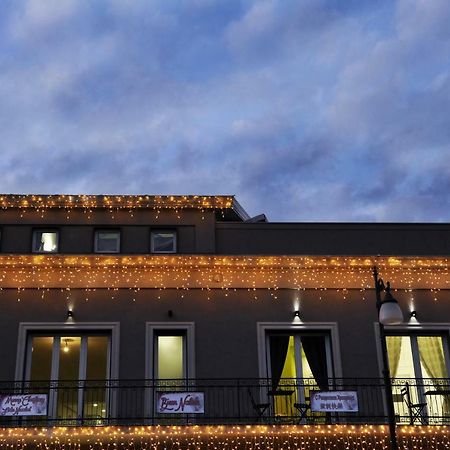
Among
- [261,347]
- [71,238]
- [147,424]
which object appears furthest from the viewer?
[71,238]

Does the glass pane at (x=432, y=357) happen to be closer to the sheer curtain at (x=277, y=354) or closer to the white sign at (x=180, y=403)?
the sheer curtain at (x=277, y=354)

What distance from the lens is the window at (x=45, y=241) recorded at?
16.7 meters

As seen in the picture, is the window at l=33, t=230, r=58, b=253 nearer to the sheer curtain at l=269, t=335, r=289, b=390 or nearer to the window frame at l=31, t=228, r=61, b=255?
the window frame at l=31, t=228, r=61, b=255

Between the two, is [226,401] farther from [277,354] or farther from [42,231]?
[42,231]

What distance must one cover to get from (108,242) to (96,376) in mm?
3214

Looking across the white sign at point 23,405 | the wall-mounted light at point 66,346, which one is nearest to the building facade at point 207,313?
the wall-mounted light at point 66,346

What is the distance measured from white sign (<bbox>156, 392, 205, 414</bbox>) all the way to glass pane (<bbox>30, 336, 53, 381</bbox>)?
272 centimetres

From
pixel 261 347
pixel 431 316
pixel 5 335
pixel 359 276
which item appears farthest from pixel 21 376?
pixel 431 316

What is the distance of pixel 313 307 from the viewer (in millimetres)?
16156

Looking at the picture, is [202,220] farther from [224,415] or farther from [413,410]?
[413,410]

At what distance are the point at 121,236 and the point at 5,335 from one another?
344 cm

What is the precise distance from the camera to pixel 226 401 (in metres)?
15.2

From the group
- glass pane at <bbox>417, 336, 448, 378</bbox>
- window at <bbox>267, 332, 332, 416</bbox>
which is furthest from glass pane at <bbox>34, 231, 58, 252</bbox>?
glass pane at <bbox>417, 336, 448, 378</bbox>

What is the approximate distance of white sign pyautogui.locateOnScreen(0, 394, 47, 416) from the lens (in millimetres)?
14125
